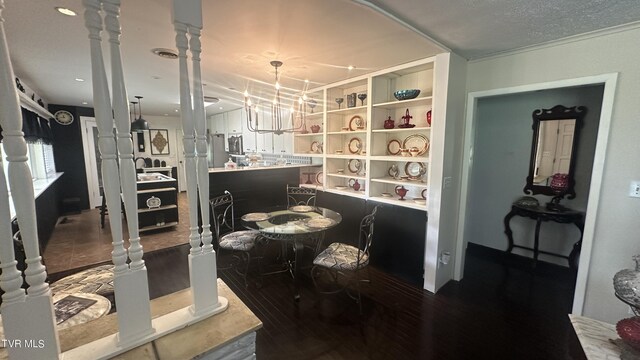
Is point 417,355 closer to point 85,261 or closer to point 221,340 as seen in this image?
point 221,340

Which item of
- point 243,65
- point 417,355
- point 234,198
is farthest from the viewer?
point 234,198

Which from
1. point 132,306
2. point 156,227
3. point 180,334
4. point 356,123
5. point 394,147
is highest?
point 356,123

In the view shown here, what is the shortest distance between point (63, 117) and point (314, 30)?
669 centimetres

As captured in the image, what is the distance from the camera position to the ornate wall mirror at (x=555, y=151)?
2.90 meters

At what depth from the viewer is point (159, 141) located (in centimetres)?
764

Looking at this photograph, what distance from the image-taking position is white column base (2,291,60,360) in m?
0.67

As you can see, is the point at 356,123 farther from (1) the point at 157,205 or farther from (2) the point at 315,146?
(1) the point at 157,205

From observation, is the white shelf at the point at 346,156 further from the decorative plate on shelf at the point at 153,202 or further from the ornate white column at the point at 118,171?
the decorative plate on shelf at the point at 153,202

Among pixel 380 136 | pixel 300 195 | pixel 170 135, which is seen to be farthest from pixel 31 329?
pixel 170 135

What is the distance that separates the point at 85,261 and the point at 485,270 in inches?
199

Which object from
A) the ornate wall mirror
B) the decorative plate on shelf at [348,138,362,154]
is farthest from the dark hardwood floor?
the decorative plate on shelf at [348,138,362,154]

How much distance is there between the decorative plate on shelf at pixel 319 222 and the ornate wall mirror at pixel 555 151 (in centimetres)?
252

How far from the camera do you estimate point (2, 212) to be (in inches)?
26.0

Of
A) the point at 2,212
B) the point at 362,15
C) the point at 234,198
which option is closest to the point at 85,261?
the point at 234,198
